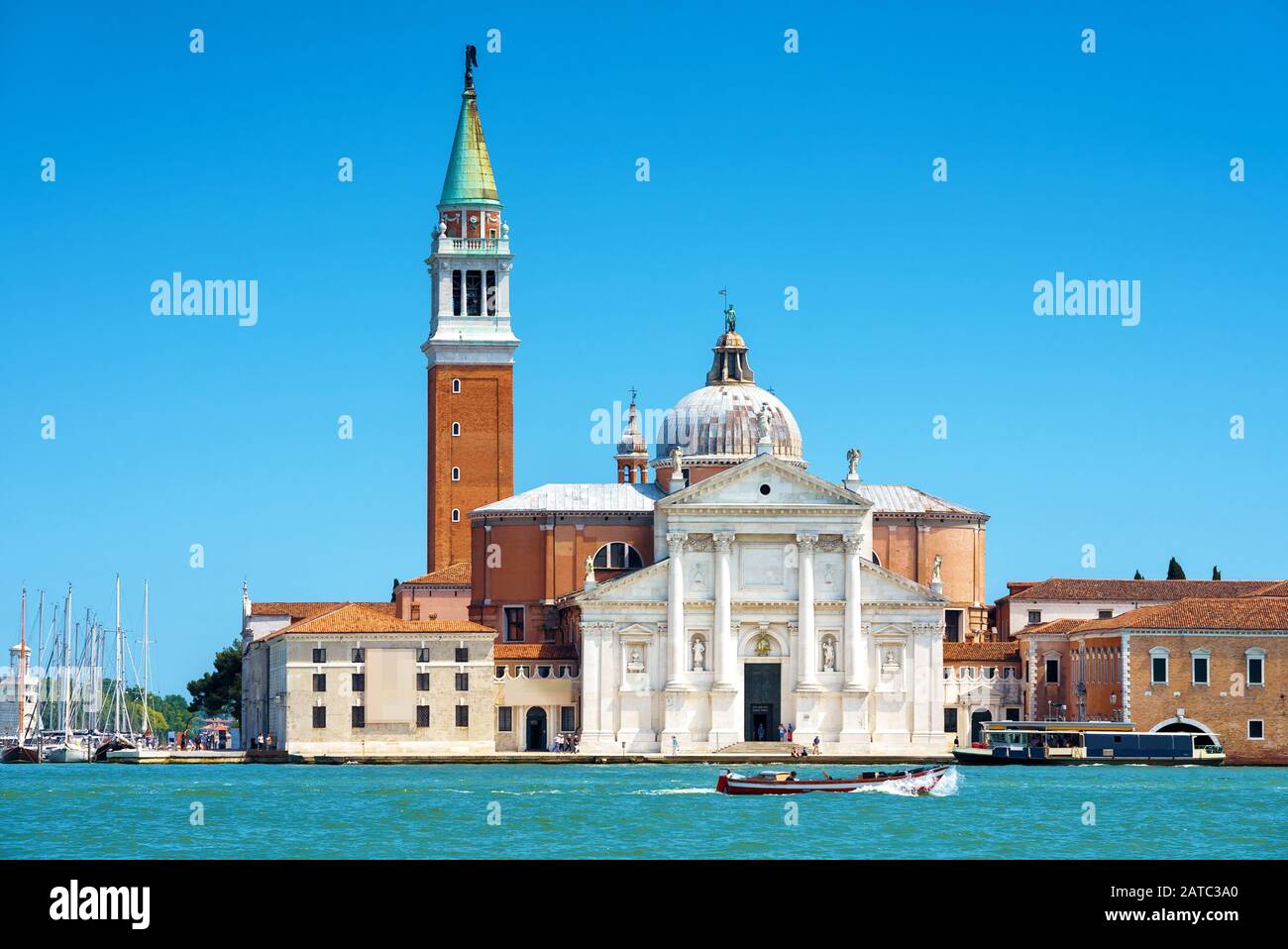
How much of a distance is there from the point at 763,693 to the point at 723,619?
8.51ft

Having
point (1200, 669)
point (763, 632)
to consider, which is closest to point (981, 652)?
point (763, 632)

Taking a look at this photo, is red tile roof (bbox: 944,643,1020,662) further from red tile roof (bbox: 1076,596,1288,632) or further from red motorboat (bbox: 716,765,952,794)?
red motorboat (bbox: 716,765,952,794)

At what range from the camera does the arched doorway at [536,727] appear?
6594cm

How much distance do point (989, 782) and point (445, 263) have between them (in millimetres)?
33523

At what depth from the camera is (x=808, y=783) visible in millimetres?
43875

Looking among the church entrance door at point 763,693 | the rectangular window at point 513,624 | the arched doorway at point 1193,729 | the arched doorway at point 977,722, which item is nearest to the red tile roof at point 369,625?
the rectangular window at point 513,624

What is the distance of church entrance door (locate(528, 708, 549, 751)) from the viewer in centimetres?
6594

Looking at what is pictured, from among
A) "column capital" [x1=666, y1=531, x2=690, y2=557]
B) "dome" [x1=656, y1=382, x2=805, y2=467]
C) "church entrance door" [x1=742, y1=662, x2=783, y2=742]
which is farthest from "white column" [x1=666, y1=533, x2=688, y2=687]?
"dome" [x1=656, y1=382, x2=805, y2=467]

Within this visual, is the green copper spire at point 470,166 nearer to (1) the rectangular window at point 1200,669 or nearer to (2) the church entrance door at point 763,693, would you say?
(2) the church entrance door at point 763,693

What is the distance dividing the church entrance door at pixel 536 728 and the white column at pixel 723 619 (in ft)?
17.4

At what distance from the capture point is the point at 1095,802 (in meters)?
43.8

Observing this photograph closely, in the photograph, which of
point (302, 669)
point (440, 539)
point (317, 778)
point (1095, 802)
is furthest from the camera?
point (440, 539)
